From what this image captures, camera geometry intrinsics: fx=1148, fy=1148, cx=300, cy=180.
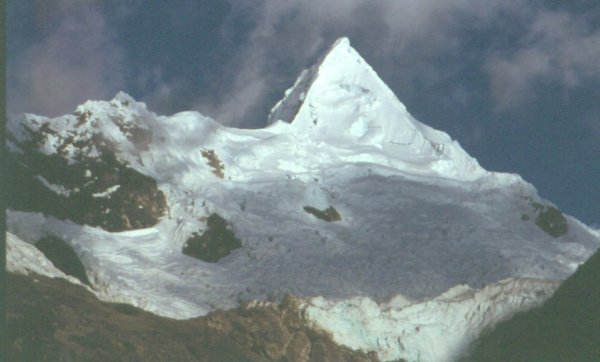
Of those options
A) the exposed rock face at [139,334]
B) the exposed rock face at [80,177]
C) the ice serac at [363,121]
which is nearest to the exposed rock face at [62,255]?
the exposed rock face at [80,177]

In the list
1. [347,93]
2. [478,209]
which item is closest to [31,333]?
[478,209]

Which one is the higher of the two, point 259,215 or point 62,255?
point 259,215

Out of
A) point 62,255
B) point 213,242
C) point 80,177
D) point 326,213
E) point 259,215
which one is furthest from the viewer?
point 326,213

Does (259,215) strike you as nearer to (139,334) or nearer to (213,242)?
(213,242)

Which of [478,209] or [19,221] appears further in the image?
[478,209]

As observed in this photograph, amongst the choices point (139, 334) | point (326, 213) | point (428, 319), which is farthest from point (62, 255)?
point (428, 319)

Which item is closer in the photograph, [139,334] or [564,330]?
[564,330]

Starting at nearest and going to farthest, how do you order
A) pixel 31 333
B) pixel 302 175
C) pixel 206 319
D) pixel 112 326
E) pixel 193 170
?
1. pixel 31 333
2. pixel 112 326
3. pixel 206 319
4. pixel 193 170
5. pixel 302 175

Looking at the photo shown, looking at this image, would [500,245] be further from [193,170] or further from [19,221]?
[19,221]
